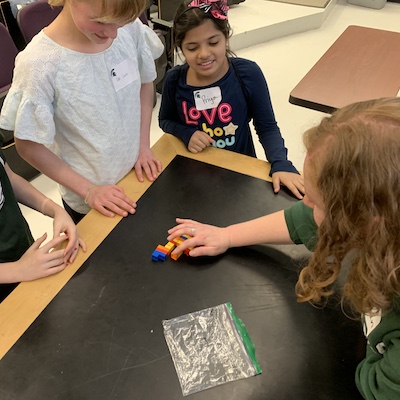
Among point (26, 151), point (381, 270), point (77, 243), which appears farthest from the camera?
point (26, 151)

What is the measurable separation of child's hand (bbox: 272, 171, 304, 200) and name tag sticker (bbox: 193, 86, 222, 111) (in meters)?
0.35

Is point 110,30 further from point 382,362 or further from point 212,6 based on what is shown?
point 382,362

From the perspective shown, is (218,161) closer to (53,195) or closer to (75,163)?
(75,163)

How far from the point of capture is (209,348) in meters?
0.72

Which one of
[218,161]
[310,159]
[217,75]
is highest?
[310,159]

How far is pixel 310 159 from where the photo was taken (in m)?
0.62

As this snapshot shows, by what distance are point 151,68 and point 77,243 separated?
0.60 meters

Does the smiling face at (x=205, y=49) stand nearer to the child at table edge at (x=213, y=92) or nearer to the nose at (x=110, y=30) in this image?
the child at table edge at (x=213, y=92)

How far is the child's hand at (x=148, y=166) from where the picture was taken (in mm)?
1090

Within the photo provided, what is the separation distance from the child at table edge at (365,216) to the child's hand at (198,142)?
1.77ft

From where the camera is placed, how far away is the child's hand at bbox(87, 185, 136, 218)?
97 cm

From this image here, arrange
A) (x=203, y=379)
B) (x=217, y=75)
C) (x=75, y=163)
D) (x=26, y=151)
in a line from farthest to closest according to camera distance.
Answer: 1. (x=217, y=75)
2. (x=75, y=163)
3. (x=26, y=151)
4. (x=203, y=379)

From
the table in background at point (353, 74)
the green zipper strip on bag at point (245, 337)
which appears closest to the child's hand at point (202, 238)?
the green zipper strip on bag at point (245, 337)

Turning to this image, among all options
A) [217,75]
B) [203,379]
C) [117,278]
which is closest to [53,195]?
[217,75]
